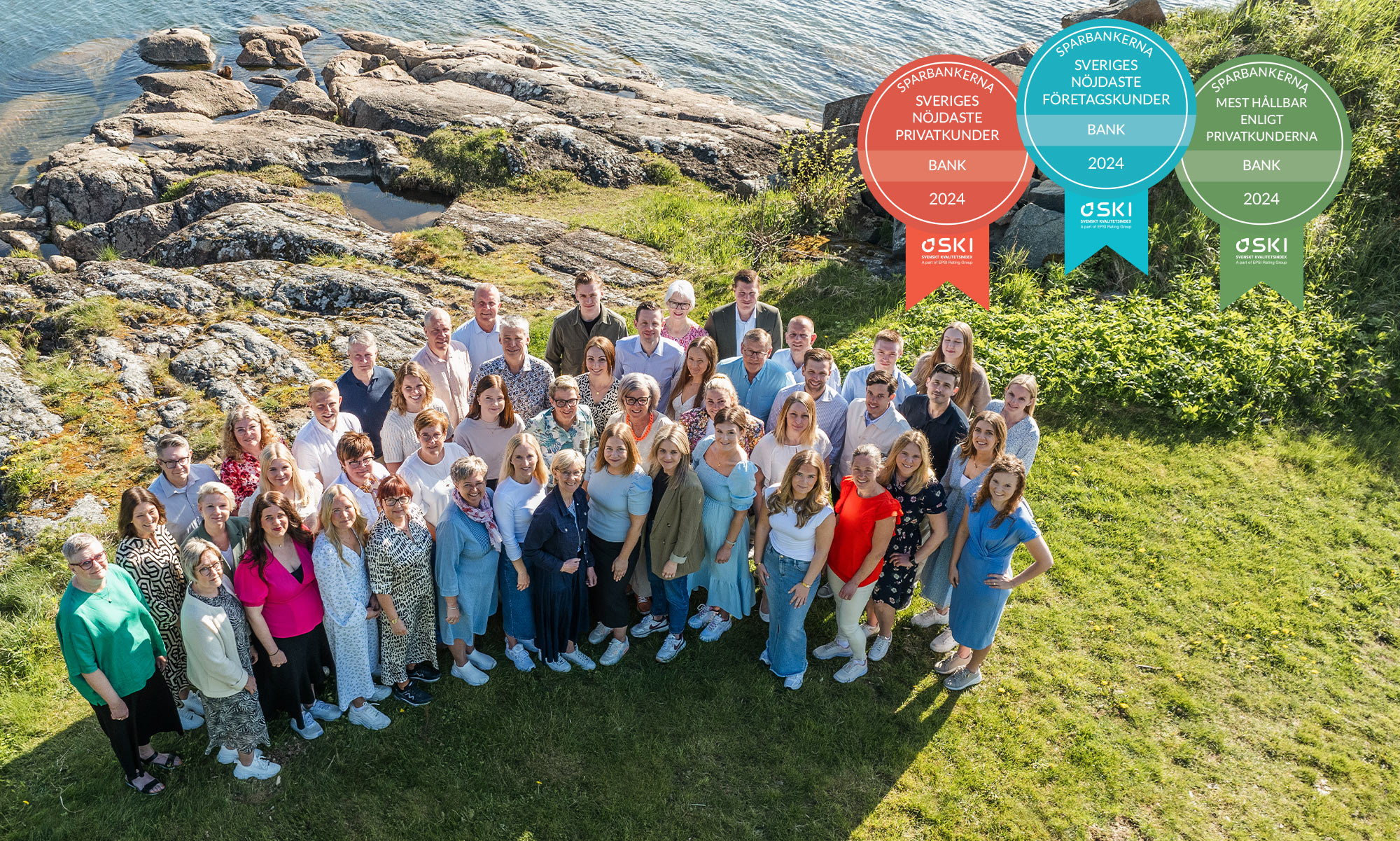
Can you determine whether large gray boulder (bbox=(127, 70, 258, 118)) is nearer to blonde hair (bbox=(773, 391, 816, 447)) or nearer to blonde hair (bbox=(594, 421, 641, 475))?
blonde hair (bbox=(594, 421, 641, 475))

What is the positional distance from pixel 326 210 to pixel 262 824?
1126cm

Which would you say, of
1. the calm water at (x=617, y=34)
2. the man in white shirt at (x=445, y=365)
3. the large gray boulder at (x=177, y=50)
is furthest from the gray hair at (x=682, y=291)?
the large gray boulder at (x=177, y=50)

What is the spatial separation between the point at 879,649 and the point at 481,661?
11.0 feet

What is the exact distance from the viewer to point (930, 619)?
7.20 meters

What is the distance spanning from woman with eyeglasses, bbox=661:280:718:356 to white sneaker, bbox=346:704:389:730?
13.7 ft

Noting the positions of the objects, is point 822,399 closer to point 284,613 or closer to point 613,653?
point 613,653

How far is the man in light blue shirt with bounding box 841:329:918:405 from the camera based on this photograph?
713cm

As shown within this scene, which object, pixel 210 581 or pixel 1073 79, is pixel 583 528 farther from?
pixel 1073 79

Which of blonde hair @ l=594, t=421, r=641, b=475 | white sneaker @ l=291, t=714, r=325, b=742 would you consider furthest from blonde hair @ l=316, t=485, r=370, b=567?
blonde hair @ l=594, t=421, r=641, b=475

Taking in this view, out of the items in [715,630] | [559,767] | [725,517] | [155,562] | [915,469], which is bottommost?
[559,767]

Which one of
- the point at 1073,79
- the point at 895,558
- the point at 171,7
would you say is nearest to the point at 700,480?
the point at 895,558

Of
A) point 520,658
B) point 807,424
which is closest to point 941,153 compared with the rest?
point 807,424

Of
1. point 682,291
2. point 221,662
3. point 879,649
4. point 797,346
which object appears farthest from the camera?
point 682,291

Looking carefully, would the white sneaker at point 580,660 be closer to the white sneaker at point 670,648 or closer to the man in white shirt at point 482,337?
the white sneaker at point 670,648
